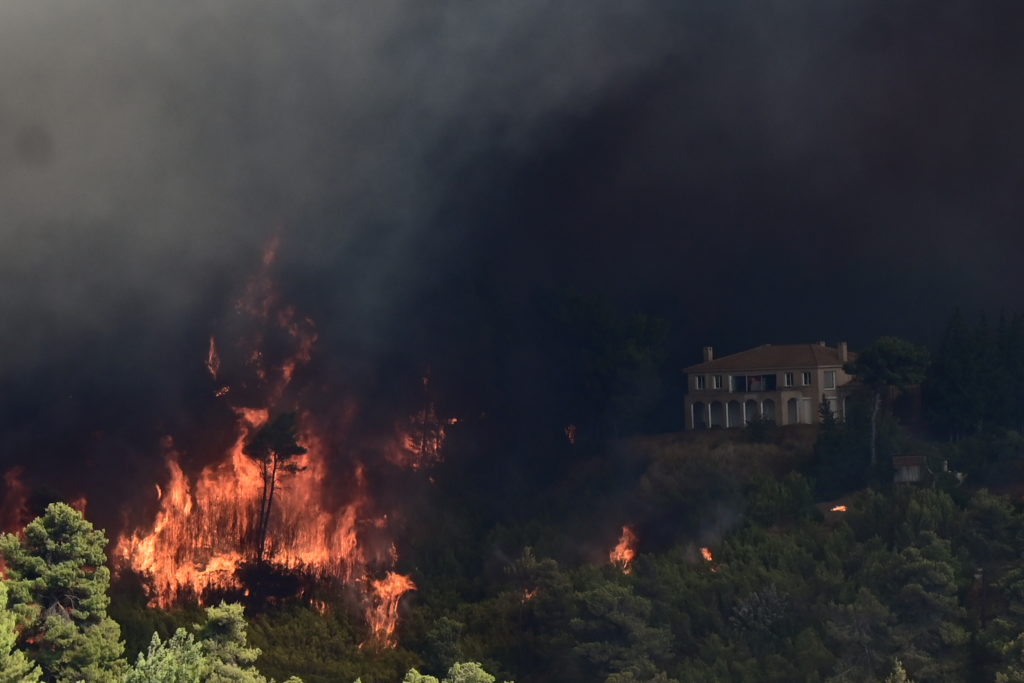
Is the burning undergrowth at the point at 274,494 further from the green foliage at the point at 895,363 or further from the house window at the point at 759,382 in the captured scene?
the green foliage at the point at 895,363

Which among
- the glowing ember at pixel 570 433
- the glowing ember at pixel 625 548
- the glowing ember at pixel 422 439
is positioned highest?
the glowing ember at pixel 570 433

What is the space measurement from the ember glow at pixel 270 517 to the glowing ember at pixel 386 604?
0.11ft

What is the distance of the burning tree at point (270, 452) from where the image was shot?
5991 cm

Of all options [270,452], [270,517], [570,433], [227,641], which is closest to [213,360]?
[270,452]

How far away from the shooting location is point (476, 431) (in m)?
68.0

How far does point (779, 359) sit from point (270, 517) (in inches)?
806

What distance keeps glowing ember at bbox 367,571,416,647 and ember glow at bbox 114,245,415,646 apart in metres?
0.03

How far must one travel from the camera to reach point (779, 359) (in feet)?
218

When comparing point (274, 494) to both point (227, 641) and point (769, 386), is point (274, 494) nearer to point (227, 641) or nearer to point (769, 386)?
point (227, 641)

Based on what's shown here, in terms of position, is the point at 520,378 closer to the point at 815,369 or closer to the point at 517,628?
the point at 815,369

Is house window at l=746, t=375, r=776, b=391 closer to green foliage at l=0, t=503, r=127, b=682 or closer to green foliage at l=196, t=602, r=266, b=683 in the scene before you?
green foliage at l=196, t=602, r=266, b=683

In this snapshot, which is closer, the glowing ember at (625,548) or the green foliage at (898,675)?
the green foliage at (898,675)

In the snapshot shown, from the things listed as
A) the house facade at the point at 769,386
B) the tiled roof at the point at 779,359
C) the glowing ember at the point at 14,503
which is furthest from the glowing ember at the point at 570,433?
→ the glowing ember at the point at 14,503

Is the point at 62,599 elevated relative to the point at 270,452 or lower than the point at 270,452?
lower
